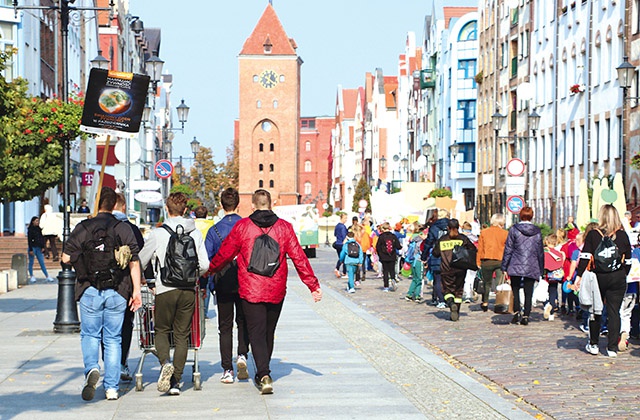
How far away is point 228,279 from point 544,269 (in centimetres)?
907

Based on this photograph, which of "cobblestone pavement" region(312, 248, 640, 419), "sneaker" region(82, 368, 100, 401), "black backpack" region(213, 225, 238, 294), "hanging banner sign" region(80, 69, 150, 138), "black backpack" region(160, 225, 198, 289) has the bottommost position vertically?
"cobblestone pavement" region(312, 248, 640, 419)

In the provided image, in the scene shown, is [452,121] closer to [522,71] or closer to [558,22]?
[522,71]

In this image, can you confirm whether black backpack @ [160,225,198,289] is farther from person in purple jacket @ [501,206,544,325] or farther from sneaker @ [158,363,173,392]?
person in purple jacket @ [501,206,544,325]

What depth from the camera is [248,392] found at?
11.3 metres

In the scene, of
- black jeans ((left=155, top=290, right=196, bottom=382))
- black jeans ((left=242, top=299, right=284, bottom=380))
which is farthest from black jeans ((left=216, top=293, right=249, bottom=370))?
black jeans ((left=155, top=290, right=196, bottom=382))

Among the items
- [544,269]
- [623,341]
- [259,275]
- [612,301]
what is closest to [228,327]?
[259,275]

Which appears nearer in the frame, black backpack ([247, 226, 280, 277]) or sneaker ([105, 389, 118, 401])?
sneaker ([105, 389, 118, 401])

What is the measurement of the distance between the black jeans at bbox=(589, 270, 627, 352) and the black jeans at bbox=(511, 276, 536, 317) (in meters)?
3.90

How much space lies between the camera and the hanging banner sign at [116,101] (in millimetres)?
16375

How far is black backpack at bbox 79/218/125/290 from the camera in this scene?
35.6 ft

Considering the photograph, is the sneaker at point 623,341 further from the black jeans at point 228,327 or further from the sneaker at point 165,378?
the sneaker at point 165,378

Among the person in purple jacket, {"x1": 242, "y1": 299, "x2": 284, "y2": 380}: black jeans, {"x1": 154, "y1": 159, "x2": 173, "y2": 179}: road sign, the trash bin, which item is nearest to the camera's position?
{"x1": 242, "y1": 299, "x2": 284, "y2": 380}: black jeans

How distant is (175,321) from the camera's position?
36.8 feet

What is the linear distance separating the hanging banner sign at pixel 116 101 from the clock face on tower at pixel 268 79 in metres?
140
